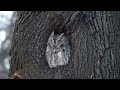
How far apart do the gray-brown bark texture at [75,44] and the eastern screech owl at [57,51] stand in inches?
1.4

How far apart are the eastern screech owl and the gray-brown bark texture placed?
4 cm

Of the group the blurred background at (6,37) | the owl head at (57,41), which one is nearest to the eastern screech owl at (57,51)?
the owl head at (57,41)

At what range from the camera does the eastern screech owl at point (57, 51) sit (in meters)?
2.67

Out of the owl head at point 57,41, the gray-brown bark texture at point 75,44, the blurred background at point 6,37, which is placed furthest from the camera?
the blurred background at point 6,37

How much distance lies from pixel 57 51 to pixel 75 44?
0.17 m

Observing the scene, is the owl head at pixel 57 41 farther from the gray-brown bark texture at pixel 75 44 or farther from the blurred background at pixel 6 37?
the blurred background at pixel 6 37

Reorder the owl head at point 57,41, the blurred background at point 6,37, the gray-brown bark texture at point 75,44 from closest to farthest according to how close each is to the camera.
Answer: the gray-brown bark texture at point 75,44 → the owl head at point 57,41 → the blurred background at point 6,37

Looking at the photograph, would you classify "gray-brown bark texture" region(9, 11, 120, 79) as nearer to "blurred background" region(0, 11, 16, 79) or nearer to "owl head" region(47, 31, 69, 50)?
"owl head" region(47, 31, 69, 50)

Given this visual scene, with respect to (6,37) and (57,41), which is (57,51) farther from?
Result: (6,37)

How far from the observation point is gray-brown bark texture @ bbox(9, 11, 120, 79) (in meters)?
2.59

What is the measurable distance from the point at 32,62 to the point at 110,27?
72cm

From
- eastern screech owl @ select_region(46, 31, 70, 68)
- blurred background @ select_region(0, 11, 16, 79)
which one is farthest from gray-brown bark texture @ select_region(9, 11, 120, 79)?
blurred background @ select_region(0, 11, 16, 79)

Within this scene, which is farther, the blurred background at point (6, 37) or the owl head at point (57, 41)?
the blurred background at point (6, 37)
